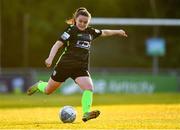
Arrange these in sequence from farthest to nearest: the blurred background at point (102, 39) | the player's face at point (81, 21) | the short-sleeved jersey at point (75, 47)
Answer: the blurred background at point (102, 39), the short-sleeved jersey at point (75, 47), the player's face at point (81, 21)

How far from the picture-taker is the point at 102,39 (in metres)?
49.2

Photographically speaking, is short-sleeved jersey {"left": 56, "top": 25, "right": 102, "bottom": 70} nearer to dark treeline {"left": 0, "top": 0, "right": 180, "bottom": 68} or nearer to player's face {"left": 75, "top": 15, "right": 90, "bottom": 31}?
player's face {"left": 75, "top": 15, "right": 90, "bottom": 31}

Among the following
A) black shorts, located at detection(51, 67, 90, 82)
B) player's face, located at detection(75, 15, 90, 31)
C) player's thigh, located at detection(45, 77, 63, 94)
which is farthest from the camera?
player's thigh, located at detection(45, 77, 63, 94)

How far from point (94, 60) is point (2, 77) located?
10646 millimetres

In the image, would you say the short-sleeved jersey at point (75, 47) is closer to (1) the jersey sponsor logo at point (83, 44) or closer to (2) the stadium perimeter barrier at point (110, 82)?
→ (1) the jersey sponsor logo at point (83, 44)

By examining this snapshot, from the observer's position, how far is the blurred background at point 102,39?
48.1 m

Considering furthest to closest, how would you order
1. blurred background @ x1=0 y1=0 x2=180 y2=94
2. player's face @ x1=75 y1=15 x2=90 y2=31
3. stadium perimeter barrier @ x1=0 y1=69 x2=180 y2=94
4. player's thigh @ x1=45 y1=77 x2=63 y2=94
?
blurred background @ x1=0 y1=0 x2=180 y2=94
stadium perimeter barrier @ x1=0 y1=69 x2=180 y2=94
player's thigh @ x1=45 y1=77 x2=63 y2=94
player's face @ x1=75 y1=15 x2=90 y2=31

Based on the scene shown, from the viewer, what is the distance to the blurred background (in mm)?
48078

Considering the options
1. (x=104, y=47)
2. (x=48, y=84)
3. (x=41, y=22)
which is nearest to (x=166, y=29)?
(x=104, y=47)

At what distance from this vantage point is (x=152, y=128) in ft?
38.6

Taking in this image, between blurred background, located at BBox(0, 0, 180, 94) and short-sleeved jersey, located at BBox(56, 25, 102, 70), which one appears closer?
short-sleeved jersey, located at BBox(56, 25, 102, 70)

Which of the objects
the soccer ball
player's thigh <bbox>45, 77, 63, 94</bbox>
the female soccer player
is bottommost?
the soccer ball

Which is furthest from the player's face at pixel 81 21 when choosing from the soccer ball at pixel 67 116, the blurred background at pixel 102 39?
the blurred background at pixel 102 39

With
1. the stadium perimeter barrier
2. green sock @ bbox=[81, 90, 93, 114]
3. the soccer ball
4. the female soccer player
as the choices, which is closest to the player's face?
the female soccer player
